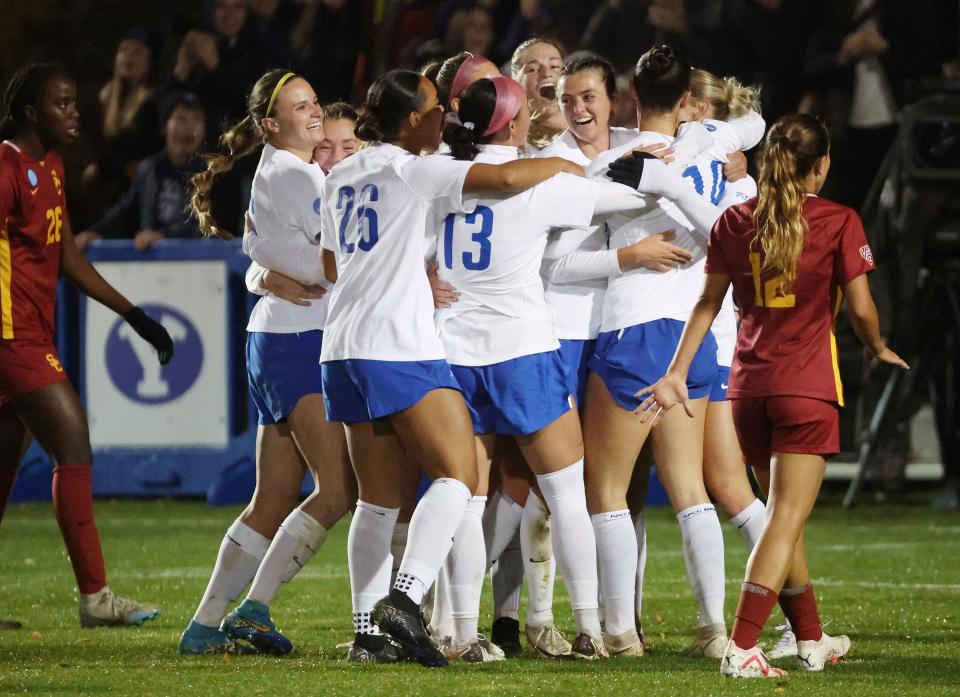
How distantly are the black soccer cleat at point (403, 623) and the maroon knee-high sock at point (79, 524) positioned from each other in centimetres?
181

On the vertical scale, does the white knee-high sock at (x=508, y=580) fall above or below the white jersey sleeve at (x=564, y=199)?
below

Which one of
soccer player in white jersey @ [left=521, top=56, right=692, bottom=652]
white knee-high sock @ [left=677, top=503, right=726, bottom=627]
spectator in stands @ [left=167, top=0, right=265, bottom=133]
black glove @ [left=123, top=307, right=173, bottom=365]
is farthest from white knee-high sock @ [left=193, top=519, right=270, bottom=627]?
spectator in stands @ [left=167, top=0, right=265, bottom=133]

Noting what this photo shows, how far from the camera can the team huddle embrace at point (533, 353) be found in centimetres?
579

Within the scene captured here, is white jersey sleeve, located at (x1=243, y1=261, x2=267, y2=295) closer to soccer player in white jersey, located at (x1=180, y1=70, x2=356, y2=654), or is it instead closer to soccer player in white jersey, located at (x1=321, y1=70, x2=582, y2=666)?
soccer player in white jersey, located at (x1=180, y1=70, x2=356, y2=654)

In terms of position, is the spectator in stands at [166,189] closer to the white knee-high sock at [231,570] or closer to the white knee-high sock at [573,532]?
the white knee-high sock at [231,570]

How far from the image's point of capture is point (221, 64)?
14.0m

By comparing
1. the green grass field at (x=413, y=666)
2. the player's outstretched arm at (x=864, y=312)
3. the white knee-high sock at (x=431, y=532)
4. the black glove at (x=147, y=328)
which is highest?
the player's outstretched arm at (x=864, y=312)

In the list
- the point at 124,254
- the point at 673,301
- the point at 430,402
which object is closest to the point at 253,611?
the point at 430,402

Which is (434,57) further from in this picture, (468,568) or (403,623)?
(403,623)

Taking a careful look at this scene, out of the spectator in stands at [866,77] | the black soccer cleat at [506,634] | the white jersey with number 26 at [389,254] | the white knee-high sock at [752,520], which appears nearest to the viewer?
the white jersey with number 26 at [389,254]

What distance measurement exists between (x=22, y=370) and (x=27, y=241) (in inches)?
20.7

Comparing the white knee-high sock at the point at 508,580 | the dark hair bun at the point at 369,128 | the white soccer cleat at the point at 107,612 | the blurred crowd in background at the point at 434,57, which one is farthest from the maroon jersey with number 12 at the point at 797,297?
the blurred crowd in background at the point at 434,57

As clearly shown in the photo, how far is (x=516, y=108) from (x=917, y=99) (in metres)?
5.86

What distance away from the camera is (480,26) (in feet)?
43.9
